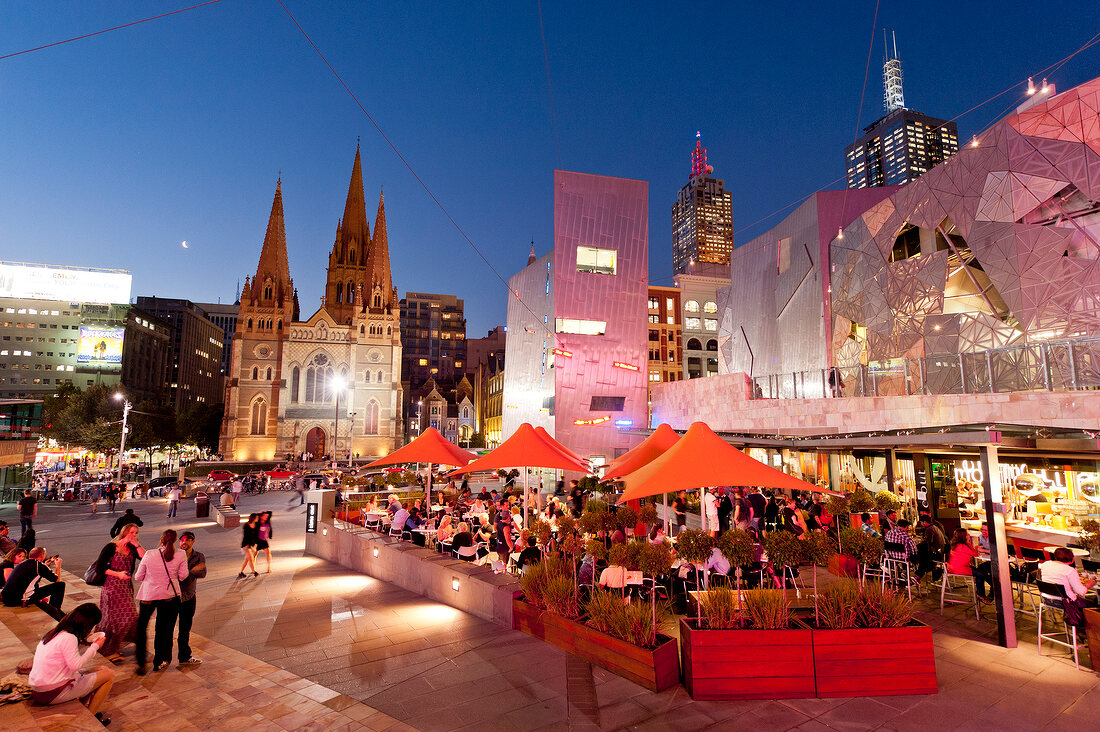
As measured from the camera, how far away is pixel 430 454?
13.6 m

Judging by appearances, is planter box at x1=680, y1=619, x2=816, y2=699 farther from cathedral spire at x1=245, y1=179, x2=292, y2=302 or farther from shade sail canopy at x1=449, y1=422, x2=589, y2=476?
cathedral spire at x1=245, y1=179, x2=292, y2=302

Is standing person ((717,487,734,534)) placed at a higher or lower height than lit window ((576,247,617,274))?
lower

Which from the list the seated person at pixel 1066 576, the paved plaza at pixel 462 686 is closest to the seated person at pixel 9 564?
the paved plaza at pixel 462 686

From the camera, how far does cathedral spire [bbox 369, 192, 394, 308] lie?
70.9 metres

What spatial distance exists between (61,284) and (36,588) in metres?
101

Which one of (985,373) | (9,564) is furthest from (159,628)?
(985,373)

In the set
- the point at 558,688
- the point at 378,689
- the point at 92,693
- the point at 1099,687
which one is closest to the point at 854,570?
the point at 1099,687

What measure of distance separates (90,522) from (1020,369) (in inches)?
1218

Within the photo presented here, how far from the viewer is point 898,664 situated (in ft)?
17.7

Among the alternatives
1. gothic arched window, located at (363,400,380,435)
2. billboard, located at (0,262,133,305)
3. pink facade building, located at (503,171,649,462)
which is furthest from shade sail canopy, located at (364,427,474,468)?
billboard, located at (0,262,133,305)

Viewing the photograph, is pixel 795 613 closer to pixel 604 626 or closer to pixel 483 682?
pixel 604 626

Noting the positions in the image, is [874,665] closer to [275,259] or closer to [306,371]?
[306,371]

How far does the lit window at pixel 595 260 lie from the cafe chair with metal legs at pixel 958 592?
23653 millimetres

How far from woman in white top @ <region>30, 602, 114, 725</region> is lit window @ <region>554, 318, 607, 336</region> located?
1032 inches
